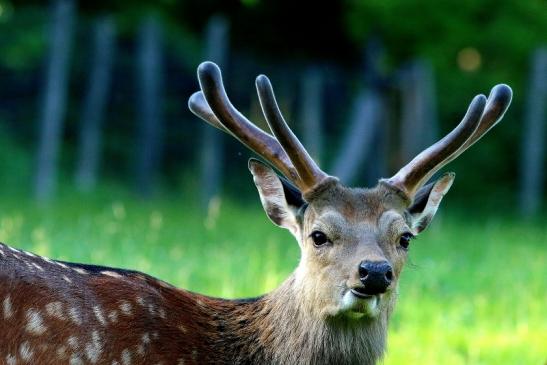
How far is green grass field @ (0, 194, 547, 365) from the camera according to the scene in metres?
7.42

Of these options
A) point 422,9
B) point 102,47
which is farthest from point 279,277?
point 102,47

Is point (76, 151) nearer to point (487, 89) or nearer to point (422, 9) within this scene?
point (487, 89)

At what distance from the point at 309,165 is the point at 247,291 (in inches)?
117

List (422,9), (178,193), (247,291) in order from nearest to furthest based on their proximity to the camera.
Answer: (247,291)
(422,9)
(178,193)

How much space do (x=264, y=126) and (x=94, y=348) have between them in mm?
11671

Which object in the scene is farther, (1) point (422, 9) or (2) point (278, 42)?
(2) point (278, 42)

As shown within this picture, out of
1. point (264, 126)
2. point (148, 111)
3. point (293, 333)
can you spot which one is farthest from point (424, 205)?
point (148, 111)

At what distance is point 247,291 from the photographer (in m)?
8.02

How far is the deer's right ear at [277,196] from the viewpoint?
5.30 metres

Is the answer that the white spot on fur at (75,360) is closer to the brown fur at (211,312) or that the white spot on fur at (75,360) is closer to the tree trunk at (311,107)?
the brown fur at (211,312)

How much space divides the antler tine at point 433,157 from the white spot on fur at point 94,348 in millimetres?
1446

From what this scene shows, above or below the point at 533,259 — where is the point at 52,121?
above

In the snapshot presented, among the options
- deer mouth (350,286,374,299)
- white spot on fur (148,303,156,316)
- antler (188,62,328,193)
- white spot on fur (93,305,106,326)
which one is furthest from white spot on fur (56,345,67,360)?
antler (188,62,328,193)

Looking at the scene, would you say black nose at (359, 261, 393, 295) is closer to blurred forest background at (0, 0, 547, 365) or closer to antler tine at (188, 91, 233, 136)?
antler tine at (188, 91, 233, 136)
